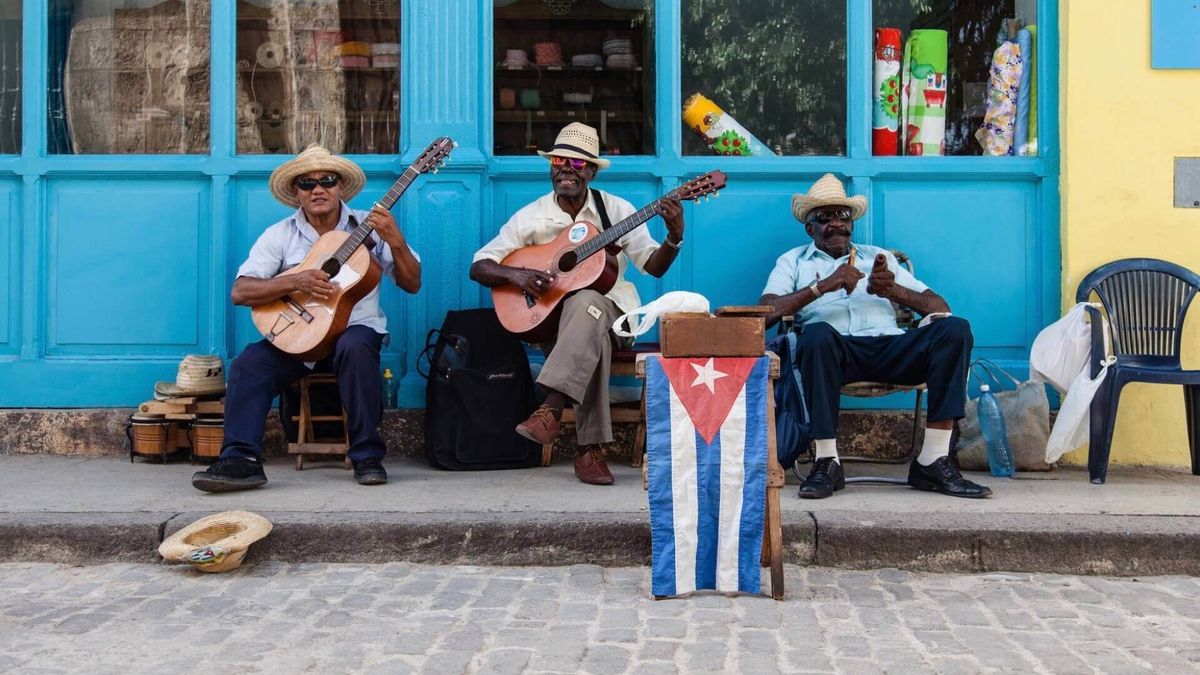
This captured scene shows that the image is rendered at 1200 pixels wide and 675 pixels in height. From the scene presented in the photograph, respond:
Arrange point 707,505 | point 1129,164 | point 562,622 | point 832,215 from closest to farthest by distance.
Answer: point 562,622 < point 707,505 < point 832,215 < point 1129,164

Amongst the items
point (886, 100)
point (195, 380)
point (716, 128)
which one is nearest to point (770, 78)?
point (716, 128)

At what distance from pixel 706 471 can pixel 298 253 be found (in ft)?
8.00

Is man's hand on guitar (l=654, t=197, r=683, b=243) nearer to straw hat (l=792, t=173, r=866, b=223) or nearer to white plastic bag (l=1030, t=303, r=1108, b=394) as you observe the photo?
straw hat (l=792, t=173, r=866, b=223)

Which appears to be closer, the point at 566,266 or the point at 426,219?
the point at 566,266

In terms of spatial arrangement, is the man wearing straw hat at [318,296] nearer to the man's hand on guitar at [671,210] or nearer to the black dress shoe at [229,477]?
the black dress shoe at [229,477]

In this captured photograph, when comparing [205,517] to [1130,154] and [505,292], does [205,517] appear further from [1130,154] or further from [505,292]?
[1130,154]

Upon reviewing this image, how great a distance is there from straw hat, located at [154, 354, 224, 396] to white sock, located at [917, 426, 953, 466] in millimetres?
3270

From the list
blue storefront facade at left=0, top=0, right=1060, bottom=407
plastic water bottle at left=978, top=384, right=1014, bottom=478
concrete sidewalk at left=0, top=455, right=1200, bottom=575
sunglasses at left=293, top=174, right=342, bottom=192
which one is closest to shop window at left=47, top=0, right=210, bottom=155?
blue storefront facade at left=0, top=0, right=1060, bottom=407

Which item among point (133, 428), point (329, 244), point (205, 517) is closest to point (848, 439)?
point (329, 244)

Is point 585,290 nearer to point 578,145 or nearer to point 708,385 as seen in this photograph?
point 578,145

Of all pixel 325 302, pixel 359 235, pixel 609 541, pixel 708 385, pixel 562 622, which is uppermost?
pixel 359 235

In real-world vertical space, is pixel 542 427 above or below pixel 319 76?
below

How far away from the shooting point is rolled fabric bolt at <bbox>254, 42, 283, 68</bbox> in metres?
6.23

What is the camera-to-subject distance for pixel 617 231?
5.25 meters
